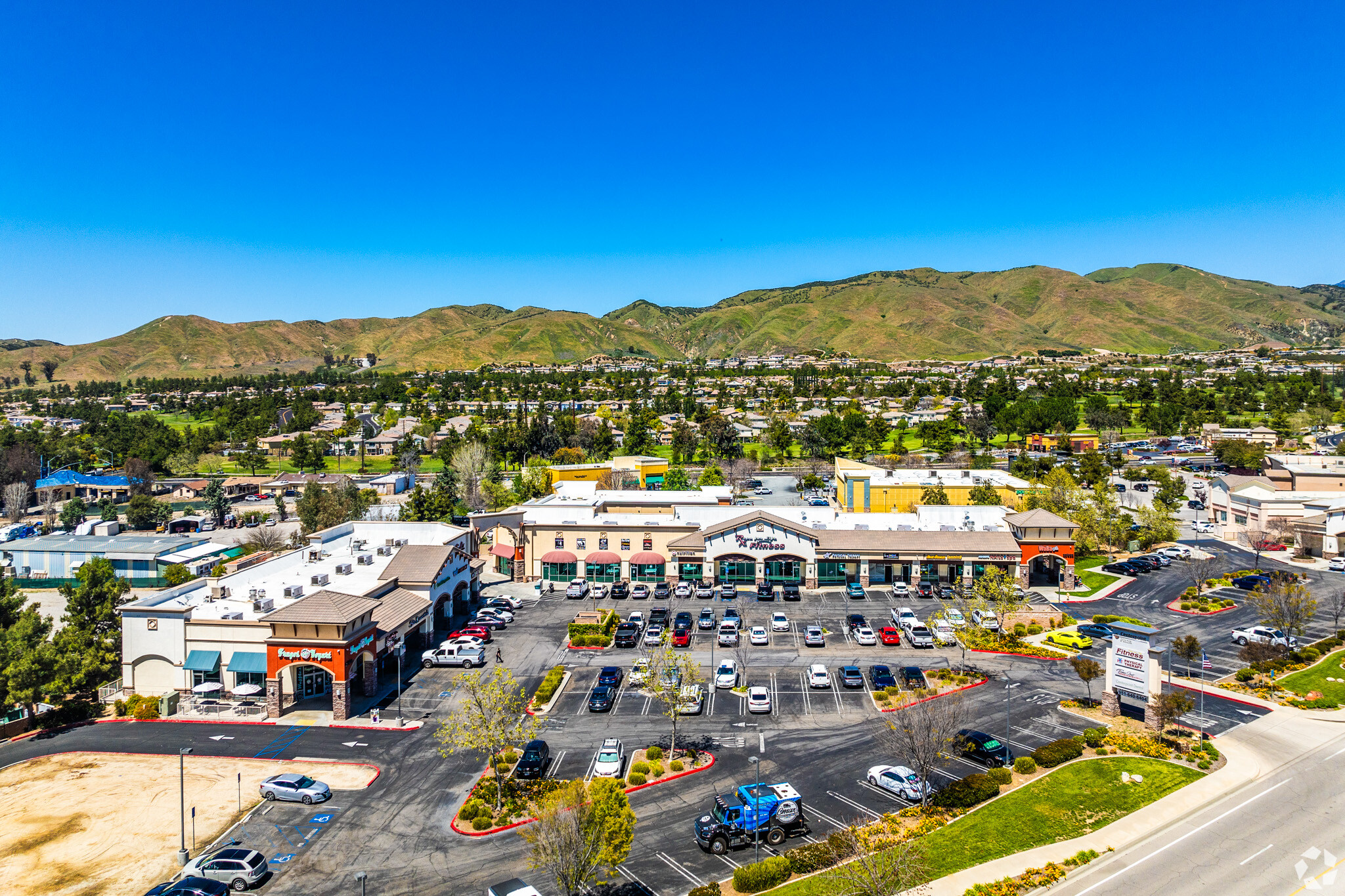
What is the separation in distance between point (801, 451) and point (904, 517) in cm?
7806

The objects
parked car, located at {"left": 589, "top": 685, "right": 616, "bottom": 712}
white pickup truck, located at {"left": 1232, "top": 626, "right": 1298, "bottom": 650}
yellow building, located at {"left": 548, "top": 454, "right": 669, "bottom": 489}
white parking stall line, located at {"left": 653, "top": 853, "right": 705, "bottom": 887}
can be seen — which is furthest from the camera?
yellow building, located at {"left": 548, "top": 454, "right": 669, "bottom": 489}

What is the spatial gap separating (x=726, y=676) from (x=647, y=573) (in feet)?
72.5

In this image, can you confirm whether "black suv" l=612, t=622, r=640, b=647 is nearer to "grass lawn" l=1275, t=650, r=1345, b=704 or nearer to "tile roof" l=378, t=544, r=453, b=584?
"tile roof" l=378, t=544, r=453, b=584

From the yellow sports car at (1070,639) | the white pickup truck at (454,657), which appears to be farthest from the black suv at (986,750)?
the white pickup truck at (454,657)

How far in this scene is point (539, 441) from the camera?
139375 mm

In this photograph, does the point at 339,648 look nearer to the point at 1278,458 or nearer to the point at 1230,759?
the point at 1230,759

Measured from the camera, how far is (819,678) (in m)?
40.2

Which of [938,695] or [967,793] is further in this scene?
[938,695]

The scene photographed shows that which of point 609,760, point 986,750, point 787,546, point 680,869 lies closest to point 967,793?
point 986,750

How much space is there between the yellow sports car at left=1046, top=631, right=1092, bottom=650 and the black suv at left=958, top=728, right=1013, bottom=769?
16.0 m

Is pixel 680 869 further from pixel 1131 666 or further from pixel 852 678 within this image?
pixel 1131 666

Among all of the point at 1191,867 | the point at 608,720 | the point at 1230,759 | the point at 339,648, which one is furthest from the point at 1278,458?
the point at 339,648

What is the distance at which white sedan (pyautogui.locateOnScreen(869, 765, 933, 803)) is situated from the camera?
28875 mm

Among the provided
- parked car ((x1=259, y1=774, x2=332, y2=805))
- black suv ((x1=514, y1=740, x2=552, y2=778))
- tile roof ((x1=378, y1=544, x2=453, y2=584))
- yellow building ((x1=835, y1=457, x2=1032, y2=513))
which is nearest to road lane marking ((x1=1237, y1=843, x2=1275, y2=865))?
black suv ((x1=514, y1=740, x2=552, y2=778))
